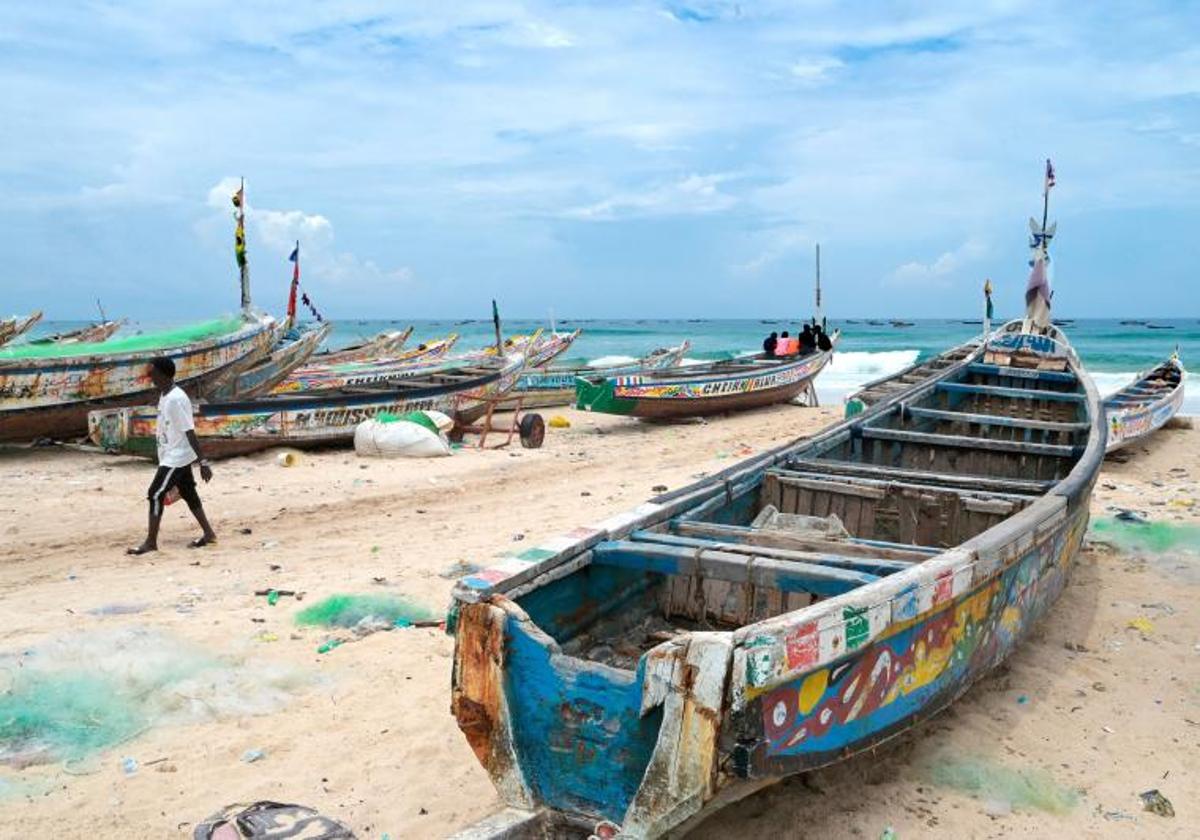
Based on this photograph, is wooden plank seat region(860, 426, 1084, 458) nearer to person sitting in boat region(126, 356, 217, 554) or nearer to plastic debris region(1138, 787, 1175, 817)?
plastic debris region(1138, 787, 1175, 817)

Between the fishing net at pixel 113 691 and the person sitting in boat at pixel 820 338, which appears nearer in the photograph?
the fishing net at pixel 113 691

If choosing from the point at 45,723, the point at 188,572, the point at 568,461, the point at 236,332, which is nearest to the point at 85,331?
the point at 236,332

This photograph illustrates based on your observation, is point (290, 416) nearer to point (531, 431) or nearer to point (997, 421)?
point (531, 431)

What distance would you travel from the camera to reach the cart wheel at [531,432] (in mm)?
13641

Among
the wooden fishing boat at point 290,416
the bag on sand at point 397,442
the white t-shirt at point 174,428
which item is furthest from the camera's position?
the bag on sand at point 397,442

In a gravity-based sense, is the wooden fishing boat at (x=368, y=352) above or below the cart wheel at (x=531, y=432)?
above

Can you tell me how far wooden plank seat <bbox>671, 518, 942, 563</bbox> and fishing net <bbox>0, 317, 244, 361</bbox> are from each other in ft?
36.2

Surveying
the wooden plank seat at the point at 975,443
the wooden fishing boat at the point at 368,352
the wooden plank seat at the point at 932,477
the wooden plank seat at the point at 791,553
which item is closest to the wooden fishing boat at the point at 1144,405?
the wooden plank seat at the point at 975,443

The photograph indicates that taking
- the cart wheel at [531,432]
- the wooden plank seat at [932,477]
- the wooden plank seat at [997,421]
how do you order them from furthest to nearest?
1. the cart wheel at [531,432]
2. the wooden plank seat at [997,421]
3. the wooden plank seat at [932,477]

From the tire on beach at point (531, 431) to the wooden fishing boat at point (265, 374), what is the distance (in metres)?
4.58

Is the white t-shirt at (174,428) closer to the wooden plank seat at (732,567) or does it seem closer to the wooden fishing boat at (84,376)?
the wooden plank seat at (732,567)

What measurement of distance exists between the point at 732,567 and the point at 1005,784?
1.53 metres

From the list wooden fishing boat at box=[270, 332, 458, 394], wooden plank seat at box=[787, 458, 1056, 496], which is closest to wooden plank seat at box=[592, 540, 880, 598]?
wooden plank seat at box=[787, 458, 1056, 496]

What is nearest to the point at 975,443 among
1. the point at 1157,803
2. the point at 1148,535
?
the point at 1148,535
